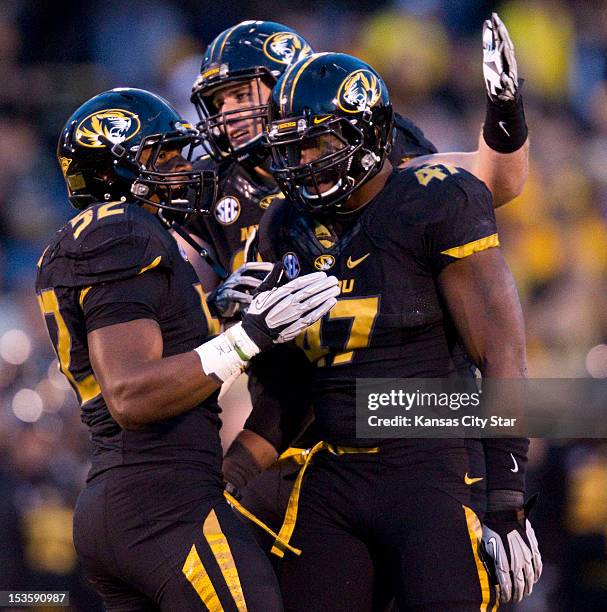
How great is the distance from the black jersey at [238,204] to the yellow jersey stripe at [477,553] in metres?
1.29

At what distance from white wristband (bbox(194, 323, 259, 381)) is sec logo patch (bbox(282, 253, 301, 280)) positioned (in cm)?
37

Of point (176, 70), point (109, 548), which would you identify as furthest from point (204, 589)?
point (176, 70)

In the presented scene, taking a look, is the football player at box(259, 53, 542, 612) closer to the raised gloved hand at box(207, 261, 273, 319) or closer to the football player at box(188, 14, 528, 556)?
the raised gloved hand at box(207, 261, 273, 319)

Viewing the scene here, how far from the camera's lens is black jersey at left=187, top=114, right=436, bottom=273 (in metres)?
3.36

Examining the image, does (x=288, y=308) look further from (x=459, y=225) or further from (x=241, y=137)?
(x=241, y=137)

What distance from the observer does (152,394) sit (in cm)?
220

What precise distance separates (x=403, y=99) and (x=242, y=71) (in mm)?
3194

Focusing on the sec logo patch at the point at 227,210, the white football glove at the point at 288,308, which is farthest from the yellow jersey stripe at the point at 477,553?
the sec logo patch at the point at 227,210

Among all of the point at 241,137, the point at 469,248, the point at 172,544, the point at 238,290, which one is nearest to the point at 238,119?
the point at 241,137

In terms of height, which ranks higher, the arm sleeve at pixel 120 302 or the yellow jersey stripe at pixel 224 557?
the arm sleeve at pixel 120 302

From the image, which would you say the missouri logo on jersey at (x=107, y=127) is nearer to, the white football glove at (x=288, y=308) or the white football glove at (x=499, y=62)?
the white football glove at (x=288, y=308)

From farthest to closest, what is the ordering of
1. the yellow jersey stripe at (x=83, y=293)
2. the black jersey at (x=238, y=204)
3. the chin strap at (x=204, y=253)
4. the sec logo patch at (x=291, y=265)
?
the black jersey at (x=238, y=204)
the chin strap at (x=204, y=253)
the sec logo patch at (x=291, y=265)
the yellow jersey stripe at (x=83, y=293)

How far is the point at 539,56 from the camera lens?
6.50m

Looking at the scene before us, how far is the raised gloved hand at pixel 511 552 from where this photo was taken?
224 centimetres
